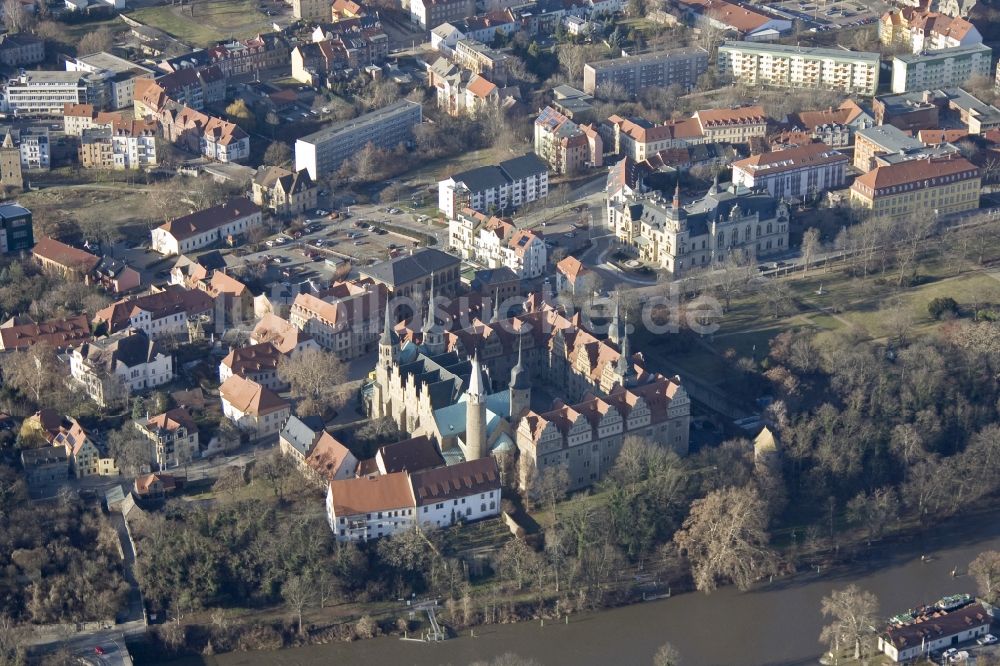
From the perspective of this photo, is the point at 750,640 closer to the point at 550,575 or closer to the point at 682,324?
the point at 550,575

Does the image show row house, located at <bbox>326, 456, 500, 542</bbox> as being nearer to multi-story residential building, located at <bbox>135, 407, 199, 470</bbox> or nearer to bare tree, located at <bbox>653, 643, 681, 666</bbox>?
multi-story residential building, located at <bbox>135, 407, 199, 470</bbox>

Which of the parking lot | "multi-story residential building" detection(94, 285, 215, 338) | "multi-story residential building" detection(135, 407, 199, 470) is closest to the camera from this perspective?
"multi-story residential building" detection(135, 407, 199, 470)

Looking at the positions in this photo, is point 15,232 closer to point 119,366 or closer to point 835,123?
point 119,366

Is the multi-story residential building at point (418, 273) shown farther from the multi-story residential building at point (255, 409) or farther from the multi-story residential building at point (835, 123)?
the multi-story residential building at point (835, 123)

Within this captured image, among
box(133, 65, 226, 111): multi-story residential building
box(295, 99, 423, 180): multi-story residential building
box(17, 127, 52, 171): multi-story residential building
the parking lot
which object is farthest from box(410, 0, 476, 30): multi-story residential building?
box(17, 127, 52, 171): multi-story residential building

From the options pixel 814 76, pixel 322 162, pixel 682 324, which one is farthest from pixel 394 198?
pixel 814 76

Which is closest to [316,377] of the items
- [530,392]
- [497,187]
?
[530,392]
